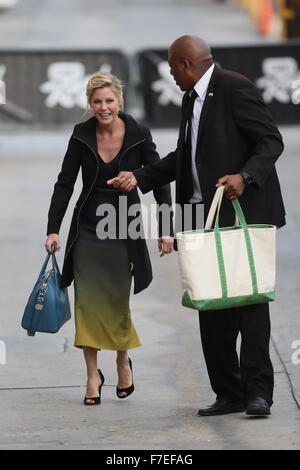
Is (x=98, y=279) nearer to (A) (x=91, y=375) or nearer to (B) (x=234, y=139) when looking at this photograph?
(A) (x=91, y=375)

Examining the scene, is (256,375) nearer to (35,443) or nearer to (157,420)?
(157,420)


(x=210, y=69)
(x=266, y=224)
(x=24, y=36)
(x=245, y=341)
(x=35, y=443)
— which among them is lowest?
(x=35, y=443)

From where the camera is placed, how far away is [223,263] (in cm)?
651

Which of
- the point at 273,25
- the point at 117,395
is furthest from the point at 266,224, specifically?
the point at 273,25

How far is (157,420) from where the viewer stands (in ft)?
22.3

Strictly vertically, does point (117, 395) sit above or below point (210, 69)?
below

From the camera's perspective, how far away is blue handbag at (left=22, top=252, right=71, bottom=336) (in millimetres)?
7012

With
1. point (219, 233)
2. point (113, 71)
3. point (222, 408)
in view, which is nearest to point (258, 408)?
point (222, 408)

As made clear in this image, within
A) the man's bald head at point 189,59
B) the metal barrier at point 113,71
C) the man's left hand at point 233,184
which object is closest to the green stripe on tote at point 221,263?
the man's left hand at point 233,184

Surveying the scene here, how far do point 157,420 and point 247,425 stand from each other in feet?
1.54

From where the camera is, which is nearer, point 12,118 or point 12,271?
point 12,271

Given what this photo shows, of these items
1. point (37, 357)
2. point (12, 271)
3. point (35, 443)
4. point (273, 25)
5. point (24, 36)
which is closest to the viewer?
point (35, 443)

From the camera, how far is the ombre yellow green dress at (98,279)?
712cm

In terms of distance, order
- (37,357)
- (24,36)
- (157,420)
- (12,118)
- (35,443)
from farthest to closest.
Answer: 1. (24,36)
2. (12,118)
3. (37,357)
4. (157,420)
5. (35,443)
